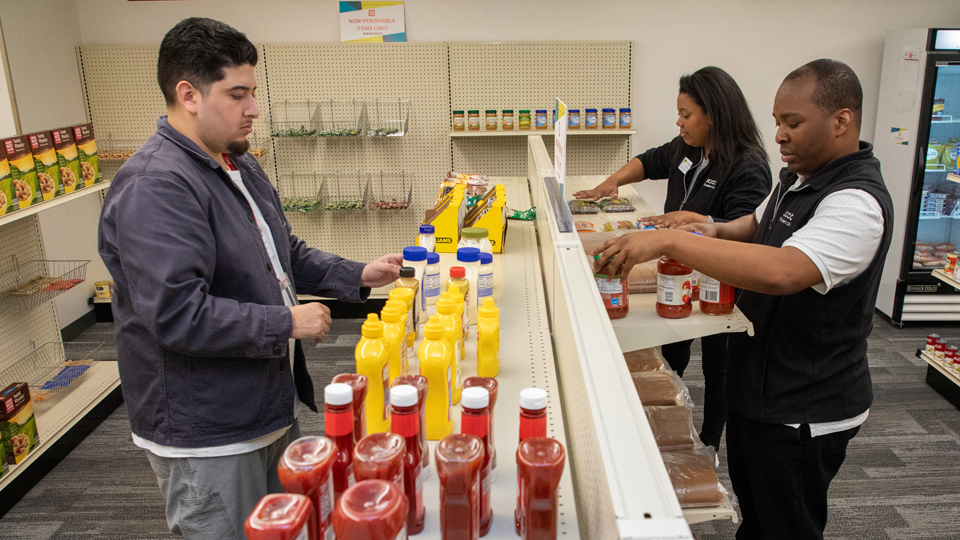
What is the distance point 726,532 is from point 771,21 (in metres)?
4.32

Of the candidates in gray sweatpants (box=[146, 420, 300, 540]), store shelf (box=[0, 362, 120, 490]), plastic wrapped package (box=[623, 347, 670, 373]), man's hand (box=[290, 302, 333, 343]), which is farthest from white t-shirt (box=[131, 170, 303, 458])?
store shelf (box=[0, 362, 120, 490])

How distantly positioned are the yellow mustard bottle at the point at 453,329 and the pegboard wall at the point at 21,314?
122 inches

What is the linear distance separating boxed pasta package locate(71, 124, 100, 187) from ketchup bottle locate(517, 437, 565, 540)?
3729mm

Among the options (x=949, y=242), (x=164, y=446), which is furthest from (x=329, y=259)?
(x=949, y=242)

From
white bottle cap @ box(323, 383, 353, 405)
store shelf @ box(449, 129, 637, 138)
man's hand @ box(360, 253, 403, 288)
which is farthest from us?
store shelf @ box(449, 129, 637, 138)

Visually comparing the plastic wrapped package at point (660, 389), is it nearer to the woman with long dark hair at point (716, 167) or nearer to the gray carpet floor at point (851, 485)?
the woman with long dark hair at point (716, 167)

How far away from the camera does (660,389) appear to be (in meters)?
2.39

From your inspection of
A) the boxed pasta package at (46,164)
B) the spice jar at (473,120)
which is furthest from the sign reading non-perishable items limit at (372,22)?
the boxed pasta package at (46,164)

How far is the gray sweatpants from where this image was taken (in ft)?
5.97

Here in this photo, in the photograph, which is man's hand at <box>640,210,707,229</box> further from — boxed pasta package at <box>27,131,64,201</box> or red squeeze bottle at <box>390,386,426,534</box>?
boxed pasta package at <box>27,131,64,201</box>

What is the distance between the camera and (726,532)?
9.78ft

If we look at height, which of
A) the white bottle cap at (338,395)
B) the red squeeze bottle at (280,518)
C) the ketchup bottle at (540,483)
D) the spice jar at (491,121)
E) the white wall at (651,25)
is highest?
the white wall at (651,25)

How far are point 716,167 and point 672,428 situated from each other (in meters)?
1.58

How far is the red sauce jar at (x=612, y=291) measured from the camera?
2.00 m
